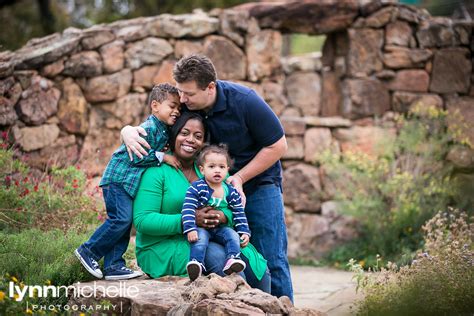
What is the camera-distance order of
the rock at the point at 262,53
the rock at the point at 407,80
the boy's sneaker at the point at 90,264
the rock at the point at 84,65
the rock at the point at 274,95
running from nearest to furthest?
the boy's sneaker at the point at 90,264, the rock at the point at 84,65, the rock at the point at 262,53, the rock at the point at 274,95, the rock at the point at 407,80

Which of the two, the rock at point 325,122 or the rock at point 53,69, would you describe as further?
the rock at point 325,122

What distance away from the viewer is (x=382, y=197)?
781 cm

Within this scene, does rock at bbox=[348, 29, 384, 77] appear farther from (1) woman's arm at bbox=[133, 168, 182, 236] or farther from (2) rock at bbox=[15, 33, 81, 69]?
(1) woman's arm at bbox=[133, 168, 182, 236]

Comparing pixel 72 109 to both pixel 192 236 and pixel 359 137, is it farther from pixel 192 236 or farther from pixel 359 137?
pixel 192 236

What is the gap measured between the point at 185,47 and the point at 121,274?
4030 millimetres

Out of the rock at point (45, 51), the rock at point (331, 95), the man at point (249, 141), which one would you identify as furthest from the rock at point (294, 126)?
the man at point (249, 141)

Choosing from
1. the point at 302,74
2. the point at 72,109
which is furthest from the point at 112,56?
the point at 302,74

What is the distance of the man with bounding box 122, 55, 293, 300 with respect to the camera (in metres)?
4.12

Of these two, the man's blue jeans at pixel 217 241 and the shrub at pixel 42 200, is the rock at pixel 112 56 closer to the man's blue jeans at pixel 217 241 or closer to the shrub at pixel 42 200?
the shrub at pixel 42 200

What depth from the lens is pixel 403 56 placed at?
8219mm

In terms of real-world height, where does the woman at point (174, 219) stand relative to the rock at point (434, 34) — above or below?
below

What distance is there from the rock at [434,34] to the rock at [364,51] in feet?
1.66

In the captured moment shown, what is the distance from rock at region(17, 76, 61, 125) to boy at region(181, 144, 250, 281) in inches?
130

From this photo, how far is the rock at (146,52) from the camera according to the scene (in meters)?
7.46
